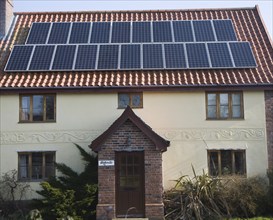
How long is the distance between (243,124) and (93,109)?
21.6ft

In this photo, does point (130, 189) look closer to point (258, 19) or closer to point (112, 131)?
point (112, 131)

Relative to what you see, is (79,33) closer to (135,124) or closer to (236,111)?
(135,124)

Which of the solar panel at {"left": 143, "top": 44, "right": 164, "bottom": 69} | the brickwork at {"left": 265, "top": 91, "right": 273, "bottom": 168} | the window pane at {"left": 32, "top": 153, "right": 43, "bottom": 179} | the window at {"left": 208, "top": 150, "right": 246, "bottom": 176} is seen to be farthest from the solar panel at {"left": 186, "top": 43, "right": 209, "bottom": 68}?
the window pane at {"left": 32, "top": 153, "right": 43, "bottom": 179}

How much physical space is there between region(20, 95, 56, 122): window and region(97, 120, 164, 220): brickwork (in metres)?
3.58

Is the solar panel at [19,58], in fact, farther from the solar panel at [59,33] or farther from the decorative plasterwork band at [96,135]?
the decorative plasterwork band at [96,135]

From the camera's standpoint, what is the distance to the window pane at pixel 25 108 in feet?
61.5

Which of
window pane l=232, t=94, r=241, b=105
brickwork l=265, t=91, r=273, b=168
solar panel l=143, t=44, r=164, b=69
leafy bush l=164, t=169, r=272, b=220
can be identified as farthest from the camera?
solar panel l=143, t=44, r=164, b=69

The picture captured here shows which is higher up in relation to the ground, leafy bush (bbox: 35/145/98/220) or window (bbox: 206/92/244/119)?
window (bbox: 206/92/244/119)

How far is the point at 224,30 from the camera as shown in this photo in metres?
21.3

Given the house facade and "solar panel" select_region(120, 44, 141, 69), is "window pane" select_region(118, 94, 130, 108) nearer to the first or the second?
the house facade

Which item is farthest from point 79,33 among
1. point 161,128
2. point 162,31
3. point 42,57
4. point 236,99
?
point 236,99

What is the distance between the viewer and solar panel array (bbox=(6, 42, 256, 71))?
1933cm

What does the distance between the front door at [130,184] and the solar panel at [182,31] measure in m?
6.95

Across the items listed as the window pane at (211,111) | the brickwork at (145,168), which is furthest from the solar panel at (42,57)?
the window pane at (211,111)
